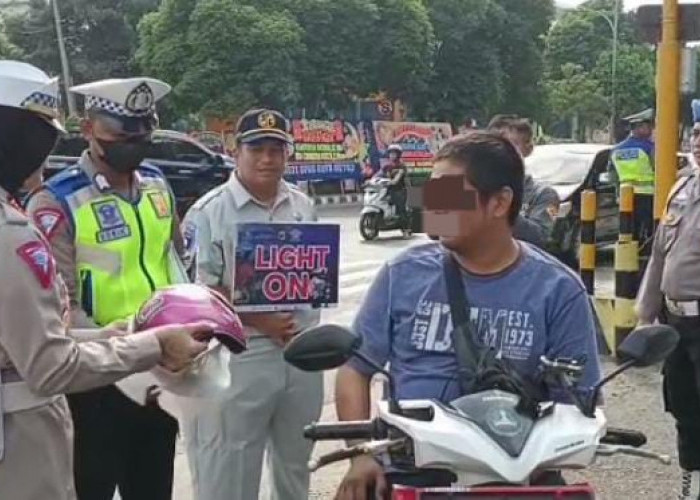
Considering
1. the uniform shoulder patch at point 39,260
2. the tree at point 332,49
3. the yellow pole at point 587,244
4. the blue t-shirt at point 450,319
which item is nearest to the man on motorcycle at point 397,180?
the yellow pole at point 587,244

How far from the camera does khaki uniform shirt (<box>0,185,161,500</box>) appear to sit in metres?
2.62

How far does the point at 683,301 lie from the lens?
5.23 meters

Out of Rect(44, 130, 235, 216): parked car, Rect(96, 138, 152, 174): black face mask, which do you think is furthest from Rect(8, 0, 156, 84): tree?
Rect(96, 138, 152, 174): black face mask

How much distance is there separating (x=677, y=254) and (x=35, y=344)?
3.41 metres

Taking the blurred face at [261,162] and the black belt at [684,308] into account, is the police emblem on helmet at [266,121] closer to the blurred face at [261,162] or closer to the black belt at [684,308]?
the blurred face at [261,162]

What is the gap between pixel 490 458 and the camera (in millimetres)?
2271

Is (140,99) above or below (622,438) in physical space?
above

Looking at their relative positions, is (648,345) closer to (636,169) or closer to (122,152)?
(122,152)

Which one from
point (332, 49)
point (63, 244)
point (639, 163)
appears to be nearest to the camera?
point (63, 244)

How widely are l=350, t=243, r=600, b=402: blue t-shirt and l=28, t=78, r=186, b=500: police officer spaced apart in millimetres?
1153

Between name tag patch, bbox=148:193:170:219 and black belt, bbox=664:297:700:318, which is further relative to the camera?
black belt, bbox=664:297:700:318

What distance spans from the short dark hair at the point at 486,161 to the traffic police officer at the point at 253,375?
59.2 inches

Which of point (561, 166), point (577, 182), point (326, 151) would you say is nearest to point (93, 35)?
point (326, 151)

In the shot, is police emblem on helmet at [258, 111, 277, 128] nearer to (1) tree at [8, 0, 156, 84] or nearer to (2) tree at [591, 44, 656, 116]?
(1) tree at [8, 0, 156, 84]
